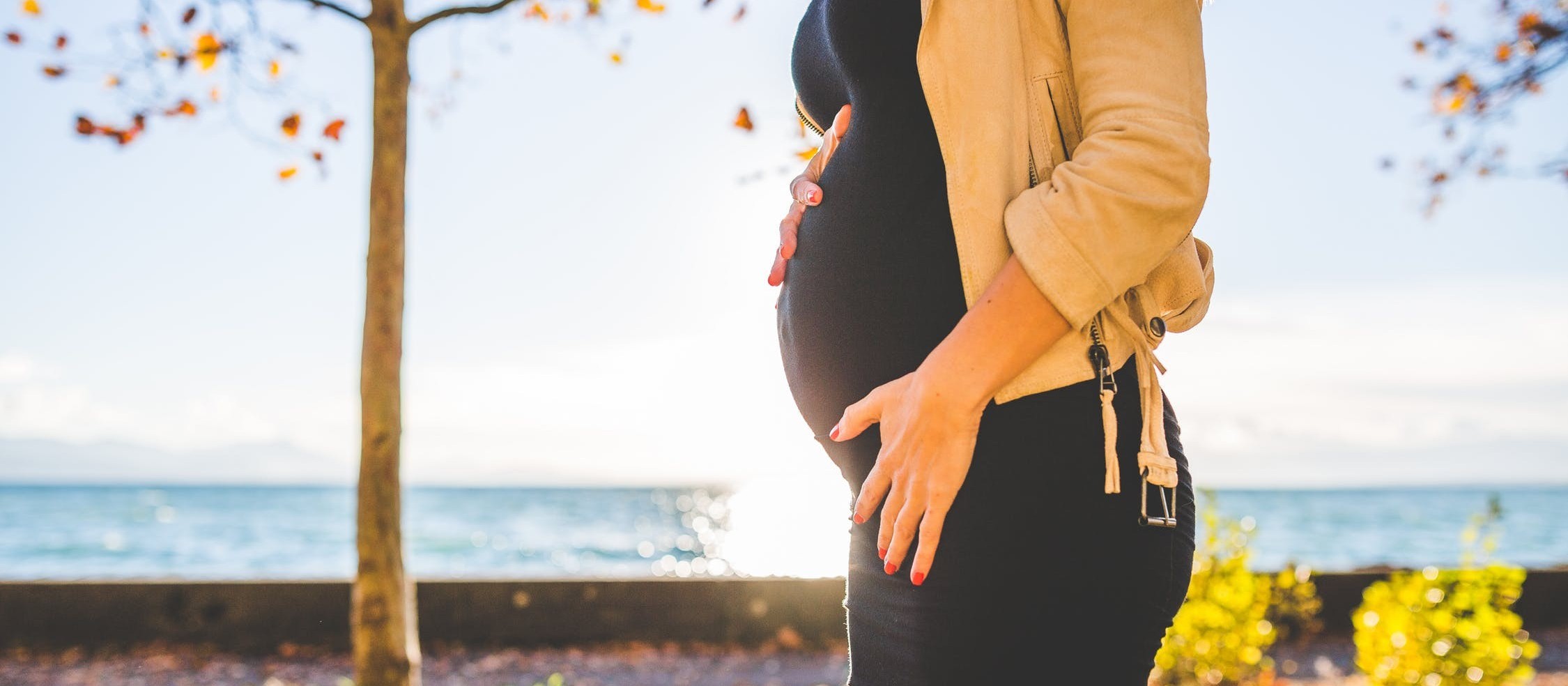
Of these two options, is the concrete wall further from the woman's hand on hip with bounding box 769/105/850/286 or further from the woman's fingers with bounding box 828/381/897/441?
the woman's fingers with bounding box 828/381/897/441

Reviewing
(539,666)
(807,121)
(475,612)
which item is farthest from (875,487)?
(475,612)

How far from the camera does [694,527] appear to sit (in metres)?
41.7

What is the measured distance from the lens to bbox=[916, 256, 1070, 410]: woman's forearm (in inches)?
32.3

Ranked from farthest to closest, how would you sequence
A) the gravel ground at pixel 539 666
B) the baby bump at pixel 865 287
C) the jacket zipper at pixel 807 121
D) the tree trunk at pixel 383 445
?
the gravel ground at pixel 539 666, the tree trunk at pixel 383 445, the jacket zipper at pixel 807 121, the baby bump at pixel 865 287

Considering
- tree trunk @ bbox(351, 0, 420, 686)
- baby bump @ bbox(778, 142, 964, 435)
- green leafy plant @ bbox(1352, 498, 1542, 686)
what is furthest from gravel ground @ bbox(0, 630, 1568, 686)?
baby bump @ bbox(778, 142, 964, 435)

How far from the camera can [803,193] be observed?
115 centimetres

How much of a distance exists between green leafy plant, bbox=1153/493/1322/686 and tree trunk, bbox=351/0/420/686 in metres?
3.20

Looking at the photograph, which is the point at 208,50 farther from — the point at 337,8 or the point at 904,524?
the point at 904,524

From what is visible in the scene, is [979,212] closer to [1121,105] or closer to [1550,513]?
[1121,105]

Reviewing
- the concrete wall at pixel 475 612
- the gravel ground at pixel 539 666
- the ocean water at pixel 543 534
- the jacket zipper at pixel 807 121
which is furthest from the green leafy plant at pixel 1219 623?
the ocean water at pixel 543 534

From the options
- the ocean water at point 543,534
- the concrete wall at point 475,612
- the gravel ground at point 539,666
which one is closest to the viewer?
the gravel ground at point 539,666

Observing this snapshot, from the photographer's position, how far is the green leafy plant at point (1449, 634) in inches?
144

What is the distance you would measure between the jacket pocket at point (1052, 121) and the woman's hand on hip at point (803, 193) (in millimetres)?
228

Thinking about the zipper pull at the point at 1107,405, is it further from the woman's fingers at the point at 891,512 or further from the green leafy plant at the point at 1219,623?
the green leafy plant at the point at 1219,623
